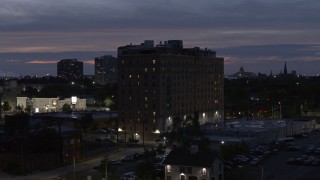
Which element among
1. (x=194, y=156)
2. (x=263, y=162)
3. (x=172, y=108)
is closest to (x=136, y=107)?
(x=172, y=108)

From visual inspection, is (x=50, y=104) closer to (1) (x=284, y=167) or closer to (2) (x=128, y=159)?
(2) (x=128, y=159)

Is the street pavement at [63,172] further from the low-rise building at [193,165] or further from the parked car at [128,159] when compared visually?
the low-rise building at [193,165]

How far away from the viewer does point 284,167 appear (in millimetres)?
26375

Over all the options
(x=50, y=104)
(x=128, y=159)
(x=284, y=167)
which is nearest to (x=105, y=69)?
(x=50, y=104)

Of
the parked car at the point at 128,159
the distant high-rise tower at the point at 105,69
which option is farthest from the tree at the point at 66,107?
the distant high-rise tower at the point at 105,69

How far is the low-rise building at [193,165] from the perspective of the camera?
69.7 feet

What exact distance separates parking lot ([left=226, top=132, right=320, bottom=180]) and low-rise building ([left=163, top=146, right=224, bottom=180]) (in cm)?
185

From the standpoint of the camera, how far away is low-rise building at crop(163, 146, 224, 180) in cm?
2125

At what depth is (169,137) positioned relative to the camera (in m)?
32.4

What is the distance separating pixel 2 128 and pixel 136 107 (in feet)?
34.3

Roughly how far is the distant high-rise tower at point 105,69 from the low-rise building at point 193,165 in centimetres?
12636

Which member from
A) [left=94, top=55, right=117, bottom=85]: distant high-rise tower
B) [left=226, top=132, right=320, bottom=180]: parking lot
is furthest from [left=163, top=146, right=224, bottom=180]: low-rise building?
[left=94, top=55, right=117, bottom=85]: distant high-rise tower

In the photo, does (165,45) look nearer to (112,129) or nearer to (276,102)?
(112,129)

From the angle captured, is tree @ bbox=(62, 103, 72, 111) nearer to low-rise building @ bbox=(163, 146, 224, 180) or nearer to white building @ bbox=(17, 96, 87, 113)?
white building @ bbox=(17, 96, 87, 113)
